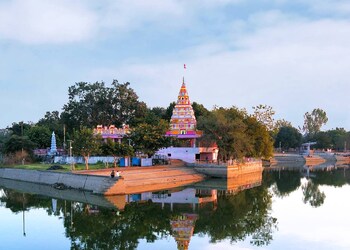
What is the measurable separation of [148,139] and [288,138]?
2704 inches

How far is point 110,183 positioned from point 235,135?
1954cm

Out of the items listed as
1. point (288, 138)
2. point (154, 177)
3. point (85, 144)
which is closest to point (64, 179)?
point (85, 144)

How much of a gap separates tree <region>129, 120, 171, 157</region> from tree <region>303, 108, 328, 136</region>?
89844 millimetres

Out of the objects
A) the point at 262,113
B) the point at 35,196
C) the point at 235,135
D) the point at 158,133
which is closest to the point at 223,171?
Answer: the point at 235,135

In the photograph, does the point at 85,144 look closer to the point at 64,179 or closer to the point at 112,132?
the point at 64,179

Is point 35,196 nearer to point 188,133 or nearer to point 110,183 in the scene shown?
point 110,183

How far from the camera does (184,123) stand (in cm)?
5097

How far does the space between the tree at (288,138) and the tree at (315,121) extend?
2097 centimetres

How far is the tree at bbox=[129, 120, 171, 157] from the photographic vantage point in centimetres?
4372

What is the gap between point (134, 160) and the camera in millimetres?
44844

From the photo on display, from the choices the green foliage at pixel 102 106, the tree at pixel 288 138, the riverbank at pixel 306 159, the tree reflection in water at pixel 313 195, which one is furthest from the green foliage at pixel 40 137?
the tree at pixel 288 138

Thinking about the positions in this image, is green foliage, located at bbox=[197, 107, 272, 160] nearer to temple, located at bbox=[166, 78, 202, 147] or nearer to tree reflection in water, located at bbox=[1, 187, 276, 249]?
temple, located at bbox=[166, 78, 202, 147]

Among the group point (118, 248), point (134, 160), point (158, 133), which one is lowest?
point (118, 248)

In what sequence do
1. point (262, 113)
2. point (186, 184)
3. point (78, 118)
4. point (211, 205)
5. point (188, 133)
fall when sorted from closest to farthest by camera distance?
point (211, 205)
point (186, 184)
point (188, 133)
point (262, 113)
point (78, 118)
